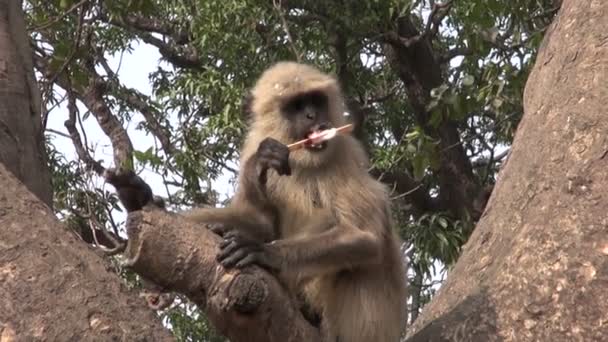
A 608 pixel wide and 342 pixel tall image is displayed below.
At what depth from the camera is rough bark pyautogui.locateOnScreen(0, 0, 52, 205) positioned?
2.94 metres

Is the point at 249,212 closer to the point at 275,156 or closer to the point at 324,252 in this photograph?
the point at 324,252

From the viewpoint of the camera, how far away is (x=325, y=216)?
14.6 ft

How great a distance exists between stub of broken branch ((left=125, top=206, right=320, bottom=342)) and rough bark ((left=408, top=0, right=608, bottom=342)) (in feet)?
1.53

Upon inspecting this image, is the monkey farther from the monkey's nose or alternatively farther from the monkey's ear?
the monkey's ear

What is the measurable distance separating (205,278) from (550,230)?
2.97 ft

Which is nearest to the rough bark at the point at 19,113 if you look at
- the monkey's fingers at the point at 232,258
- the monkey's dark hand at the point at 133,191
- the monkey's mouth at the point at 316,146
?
the monkey's dark hand at the point at 133,191

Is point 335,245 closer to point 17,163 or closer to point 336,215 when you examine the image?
point 336,215

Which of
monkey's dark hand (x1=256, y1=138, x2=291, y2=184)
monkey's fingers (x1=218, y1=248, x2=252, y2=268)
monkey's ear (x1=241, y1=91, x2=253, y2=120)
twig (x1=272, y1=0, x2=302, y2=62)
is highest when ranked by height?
twig (x1=272, y1=0, x2=302, y2=62)

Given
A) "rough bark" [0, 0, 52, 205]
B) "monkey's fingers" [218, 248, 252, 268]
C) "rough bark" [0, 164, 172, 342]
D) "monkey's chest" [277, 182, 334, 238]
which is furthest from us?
"monkey's chest" [277, 182, 334, 238]

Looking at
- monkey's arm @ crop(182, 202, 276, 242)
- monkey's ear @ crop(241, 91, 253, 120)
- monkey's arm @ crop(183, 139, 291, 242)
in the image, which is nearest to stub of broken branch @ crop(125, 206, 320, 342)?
monkey's arm @ crop(183, 139, 291, 242)

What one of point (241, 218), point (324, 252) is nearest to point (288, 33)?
point (241, 218)

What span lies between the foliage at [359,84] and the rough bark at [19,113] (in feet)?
10.1

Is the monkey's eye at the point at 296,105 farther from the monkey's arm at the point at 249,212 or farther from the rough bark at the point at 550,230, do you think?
the rough bark at the point at 550,230

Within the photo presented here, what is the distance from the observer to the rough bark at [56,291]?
6.63ft
